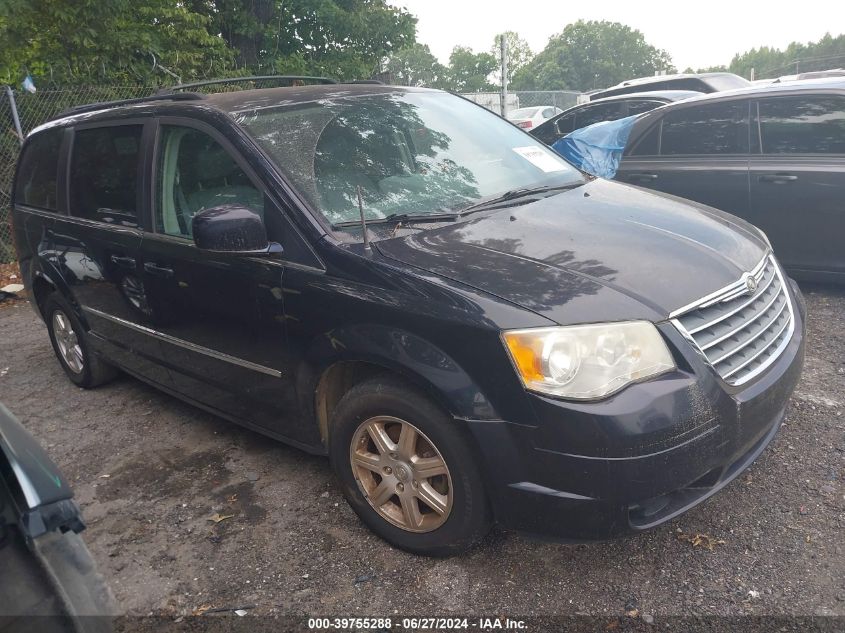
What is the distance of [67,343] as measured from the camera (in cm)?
496

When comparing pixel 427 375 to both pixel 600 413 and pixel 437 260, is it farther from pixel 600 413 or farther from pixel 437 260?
pixel 600 413

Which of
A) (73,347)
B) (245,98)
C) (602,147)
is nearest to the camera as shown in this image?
(245,98)

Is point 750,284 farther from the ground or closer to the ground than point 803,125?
closer to the ground

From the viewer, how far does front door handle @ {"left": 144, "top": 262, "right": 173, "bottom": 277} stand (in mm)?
3461

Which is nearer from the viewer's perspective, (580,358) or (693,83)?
(580,358)

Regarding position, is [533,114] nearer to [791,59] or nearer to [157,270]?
[157,270]

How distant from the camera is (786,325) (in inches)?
114

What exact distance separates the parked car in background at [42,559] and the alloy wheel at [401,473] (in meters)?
1.25

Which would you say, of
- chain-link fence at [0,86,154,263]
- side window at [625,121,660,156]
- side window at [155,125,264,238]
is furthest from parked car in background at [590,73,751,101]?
side window at [155,125,264,238]

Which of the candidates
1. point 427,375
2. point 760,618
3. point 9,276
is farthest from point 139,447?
point 9,276

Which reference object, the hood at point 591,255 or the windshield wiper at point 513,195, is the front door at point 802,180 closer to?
the hood at point 591,255

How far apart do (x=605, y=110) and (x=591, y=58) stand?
3340 inches

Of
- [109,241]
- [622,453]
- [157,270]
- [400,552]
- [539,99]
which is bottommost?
[400,552]

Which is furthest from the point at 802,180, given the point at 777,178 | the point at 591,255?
the point at 591,255
